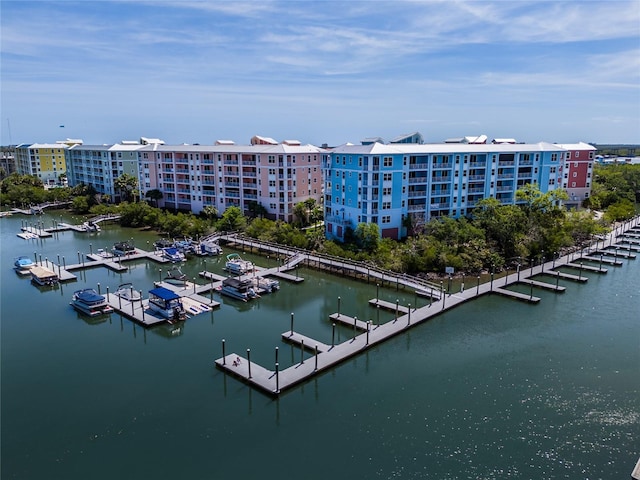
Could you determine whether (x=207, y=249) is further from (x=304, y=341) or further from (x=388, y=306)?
(x=304, y=341)

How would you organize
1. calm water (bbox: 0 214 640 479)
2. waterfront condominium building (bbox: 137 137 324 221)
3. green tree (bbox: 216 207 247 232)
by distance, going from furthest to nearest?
waterfront condominium building (bbox: 137 137 324 221), green tree (bbox: 216 207 247 232), calm water (bbox: 0 214 640 479)

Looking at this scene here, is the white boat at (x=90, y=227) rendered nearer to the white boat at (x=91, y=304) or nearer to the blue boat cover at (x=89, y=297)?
the blue boat cover at (x=89, y=297)

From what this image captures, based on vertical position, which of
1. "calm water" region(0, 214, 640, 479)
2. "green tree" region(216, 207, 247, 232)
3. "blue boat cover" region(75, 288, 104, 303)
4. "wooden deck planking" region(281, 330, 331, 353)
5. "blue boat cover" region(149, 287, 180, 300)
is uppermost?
"green tree" region(216, 207, 247, 232)

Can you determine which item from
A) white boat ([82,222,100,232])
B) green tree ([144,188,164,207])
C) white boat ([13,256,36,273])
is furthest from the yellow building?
white boat ([13,256,36,273])

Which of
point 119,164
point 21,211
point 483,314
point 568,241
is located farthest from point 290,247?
point 21,211

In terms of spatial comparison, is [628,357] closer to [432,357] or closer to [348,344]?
[432,357]

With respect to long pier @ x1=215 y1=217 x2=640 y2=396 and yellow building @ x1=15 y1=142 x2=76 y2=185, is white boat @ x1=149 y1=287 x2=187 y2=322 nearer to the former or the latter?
long pier @ x1=215 y1=217 x2=640 y2=396
